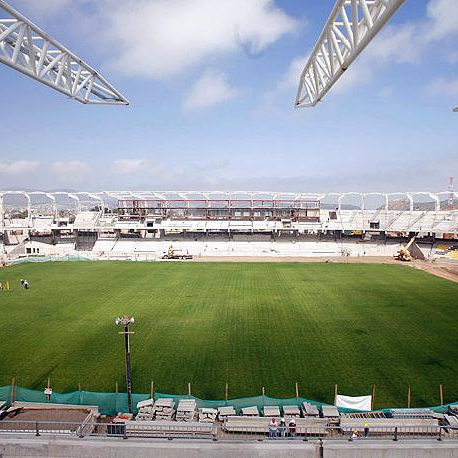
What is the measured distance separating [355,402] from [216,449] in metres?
6.08

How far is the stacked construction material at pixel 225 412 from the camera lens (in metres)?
11.0

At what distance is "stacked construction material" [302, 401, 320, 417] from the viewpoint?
1101cm

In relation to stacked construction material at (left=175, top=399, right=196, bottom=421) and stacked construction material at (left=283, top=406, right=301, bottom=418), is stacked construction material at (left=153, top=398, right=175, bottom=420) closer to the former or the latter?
stacked construction material at (left=175, top=399, right=196, bottom=421)

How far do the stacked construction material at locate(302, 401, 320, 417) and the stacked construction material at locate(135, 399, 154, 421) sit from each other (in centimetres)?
457

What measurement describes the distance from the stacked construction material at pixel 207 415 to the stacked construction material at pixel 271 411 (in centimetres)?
151

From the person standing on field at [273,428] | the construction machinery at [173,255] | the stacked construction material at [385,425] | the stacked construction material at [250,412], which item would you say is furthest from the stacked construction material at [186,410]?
the construction machinery at [173,255]

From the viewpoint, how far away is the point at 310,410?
36.6ft

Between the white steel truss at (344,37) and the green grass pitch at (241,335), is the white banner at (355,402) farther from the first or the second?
the white steel truss at (344,37)

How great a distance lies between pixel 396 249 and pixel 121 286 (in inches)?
1473

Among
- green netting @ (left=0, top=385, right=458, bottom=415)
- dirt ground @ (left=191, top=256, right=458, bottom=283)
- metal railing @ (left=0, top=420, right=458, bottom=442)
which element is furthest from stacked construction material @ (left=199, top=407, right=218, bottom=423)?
dirt ground @ (left=191, top=256, right=458, bottom=283)

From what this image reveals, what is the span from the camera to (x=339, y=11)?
379 inches

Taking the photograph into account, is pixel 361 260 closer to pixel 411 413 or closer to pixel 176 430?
pixel 411 413

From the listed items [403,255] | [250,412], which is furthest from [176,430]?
[403,255]

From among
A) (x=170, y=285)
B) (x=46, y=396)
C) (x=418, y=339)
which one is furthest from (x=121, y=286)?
(x=418, y=339)
